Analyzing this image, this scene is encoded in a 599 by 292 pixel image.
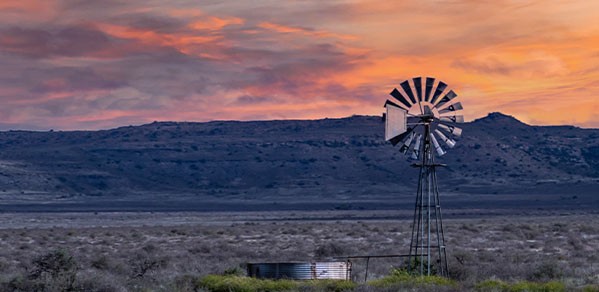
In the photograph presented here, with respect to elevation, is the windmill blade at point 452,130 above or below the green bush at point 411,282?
above

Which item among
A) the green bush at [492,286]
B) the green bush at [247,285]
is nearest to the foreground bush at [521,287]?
the green bush at [492,286]

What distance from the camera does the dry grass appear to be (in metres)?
33.6

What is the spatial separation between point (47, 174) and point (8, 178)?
856 centimetres

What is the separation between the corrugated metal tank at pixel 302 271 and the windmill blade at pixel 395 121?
421 centimetres

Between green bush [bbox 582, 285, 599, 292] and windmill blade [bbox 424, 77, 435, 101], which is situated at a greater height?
windmill blade [bbox 424, 77, 435, 101]

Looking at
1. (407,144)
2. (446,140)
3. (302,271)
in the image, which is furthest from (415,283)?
(446,140)

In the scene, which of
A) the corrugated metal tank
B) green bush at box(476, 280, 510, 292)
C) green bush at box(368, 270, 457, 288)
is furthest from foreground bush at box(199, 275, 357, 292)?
green bush at box(476, 280, 510, 292)

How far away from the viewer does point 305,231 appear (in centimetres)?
7344

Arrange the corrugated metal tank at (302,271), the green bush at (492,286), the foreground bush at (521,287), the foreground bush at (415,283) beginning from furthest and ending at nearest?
1. the corrugated metal tank at (302,271)
2. the foreground bush at (415,283)
3. the green bush at (492,286)
4. the foreground bush at (521,287)

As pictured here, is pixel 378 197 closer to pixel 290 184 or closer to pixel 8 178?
pixel 290 184

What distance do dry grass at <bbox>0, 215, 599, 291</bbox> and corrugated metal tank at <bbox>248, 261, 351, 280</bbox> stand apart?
230 centimetres

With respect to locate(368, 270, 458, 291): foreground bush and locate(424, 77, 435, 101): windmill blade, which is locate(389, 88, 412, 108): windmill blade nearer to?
locate(424, 77, 435, 101): windmill blade

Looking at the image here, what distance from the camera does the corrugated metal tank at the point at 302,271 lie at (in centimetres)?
2992

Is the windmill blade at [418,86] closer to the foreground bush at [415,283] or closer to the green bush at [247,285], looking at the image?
the foreground bush at [415,283]
